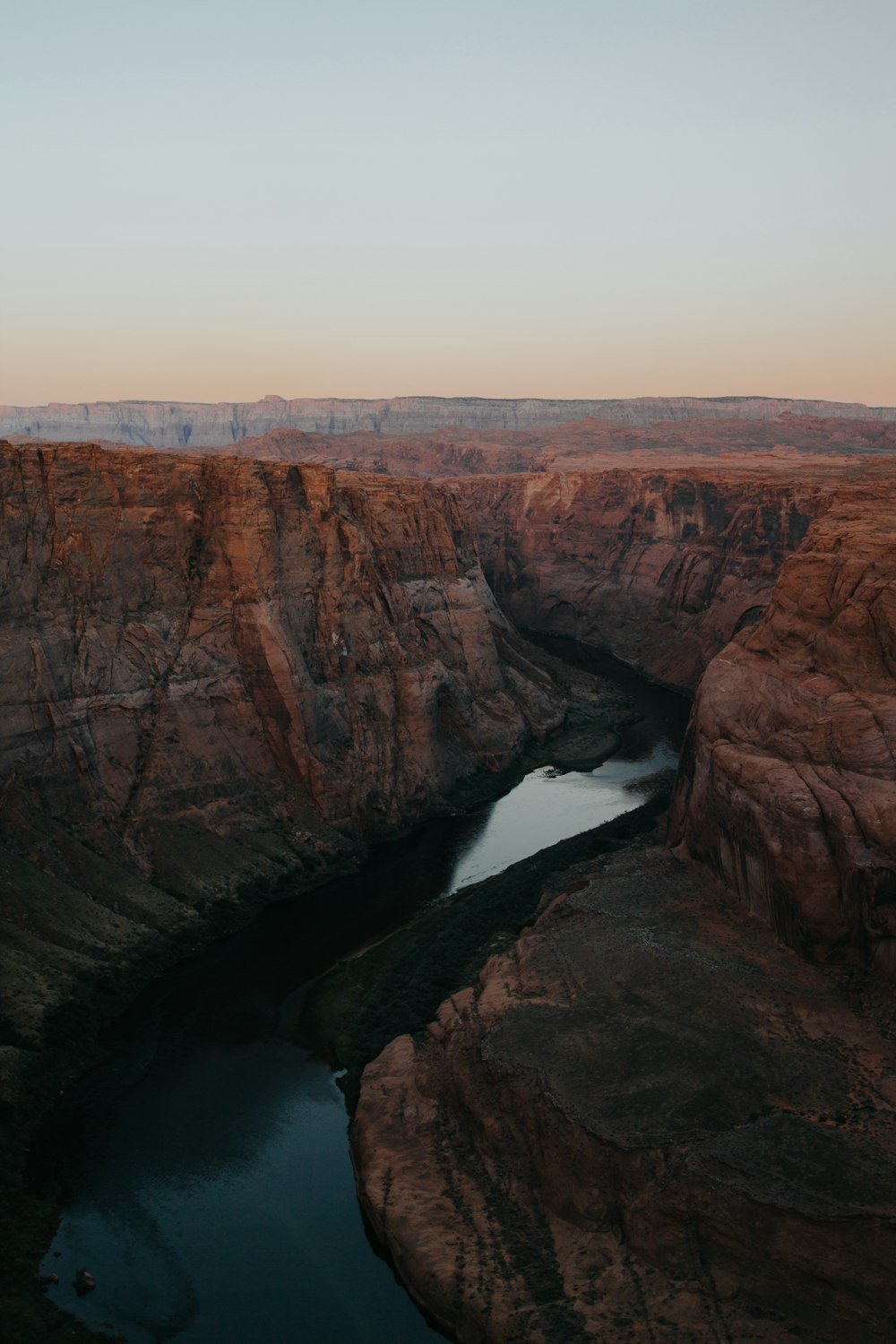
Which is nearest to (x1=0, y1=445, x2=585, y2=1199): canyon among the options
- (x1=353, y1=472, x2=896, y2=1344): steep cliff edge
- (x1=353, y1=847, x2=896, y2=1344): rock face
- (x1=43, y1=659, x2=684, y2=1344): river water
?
(x1=43, y1=659, x2=684, y2=1344): river water

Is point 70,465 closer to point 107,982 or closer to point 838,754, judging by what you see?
point 107,982

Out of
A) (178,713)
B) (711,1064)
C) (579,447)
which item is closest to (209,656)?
(178,713)

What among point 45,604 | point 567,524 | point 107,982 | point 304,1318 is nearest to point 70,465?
point 45,604

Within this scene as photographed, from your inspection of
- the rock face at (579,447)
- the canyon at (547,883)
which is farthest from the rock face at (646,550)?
the rock face at (579,447)

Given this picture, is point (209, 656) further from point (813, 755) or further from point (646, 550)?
point (646, 550)

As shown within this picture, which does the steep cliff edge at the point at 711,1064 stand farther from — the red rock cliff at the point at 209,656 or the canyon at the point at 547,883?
the red rock cliff at the point at 209,656
